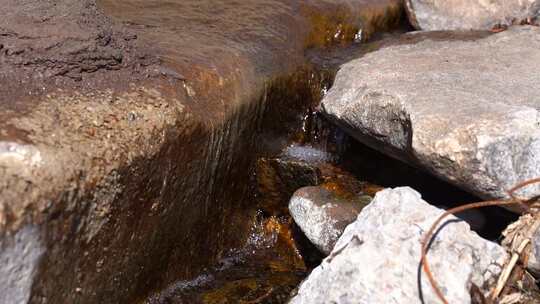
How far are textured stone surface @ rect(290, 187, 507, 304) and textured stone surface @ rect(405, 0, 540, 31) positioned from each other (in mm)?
3518

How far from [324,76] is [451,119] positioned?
5.35 ft

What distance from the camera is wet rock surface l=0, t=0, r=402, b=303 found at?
325 cm

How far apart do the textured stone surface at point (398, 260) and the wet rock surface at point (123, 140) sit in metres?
0.89

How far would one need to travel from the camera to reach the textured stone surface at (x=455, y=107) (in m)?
3.97

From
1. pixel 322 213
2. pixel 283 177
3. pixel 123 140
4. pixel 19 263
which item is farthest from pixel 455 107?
pixel 19 263

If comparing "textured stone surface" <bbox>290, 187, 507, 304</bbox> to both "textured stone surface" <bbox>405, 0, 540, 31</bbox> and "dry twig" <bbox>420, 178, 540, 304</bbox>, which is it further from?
"textured stone surface" <bbox>405, 0, 540, 31</bbox>

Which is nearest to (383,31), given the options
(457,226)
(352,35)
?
(352,35)

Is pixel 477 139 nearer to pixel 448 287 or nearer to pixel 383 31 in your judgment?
pixel 448 287

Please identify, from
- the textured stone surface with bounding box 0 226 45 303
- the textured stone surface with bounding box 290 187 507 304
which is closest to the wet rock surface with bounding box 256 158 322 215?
the textured stone surface with bounding box 290 187 507 304

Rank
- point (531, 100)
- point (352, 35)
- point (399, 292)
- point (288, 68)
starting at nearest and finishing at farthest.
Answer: point (399, 292), point (531, 100), point (288, 68), point (352, 35)

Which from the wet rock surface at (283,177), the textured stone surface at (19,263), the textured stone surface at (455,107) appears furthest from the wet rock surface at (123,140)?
the textured stone surface at (455,107)

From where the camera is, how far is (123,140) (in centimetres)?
360

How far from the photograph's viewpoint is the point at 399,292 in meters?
3.24

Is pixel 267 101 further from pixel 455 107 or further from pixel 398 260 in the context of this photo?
pixel 398 260
